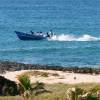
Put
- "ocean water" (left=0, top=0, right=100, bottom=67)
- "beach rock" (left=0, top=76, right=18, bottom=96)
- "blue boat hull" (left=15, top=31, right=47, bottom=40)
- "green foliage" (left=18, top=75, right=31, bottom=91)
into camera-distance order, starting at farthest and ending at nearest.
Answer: "blue boat hull" (left=15, top=31, right=47, bottom=40)
"ocean water" (left=0, top=0, right=100, bottom=67)
"beach rock" (left=0, top=76, right=18, bottom=96)
"green foliage" (left=18, top=75, right=31, bottom=91)

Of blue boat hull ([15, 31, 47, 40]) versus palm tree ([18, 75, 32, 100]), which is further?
blue boat hull ([15, 31, 47, 40])

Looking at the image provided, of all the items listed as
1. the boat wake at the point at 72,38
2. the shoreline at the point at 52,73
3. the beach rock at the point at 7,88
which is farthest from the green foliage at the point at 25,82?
the boat wake at the point at 72,38

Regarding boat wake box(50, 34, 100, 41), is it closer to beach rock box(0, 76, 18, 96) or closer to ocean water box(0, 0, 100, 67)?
ocean water box(0, 0, 100, 67)

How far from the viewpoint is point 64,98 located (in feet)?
103

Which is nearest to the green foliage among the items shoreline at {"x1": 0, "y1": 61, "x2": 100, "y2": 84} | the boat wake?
shoreline at {"x1": 0, "y1": 61, "x2": 100, "y2": 84}

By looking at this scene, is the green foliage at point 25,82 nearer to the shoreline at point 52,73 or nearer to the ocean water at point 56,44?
the shoreline at point 52,73

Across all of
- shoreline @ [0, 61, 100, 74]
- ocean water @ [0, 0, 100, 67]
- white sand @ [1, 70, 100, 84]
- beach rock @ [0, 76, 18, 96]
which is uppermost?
ocean water @ [0, 0, 100, 67]

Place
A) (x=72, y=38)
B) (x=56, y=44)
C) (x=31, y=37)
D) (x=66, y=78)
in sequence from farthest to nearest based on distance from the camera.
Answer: (x=72, y=38) → (x=31, y=37) → (x=56, y=44) → (x=66, y=78)

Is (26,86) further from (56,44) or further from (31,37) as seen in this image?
(31,37)

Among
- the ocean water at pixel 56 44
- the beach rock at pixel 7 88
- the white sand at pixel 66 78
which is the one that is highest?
the ocean water at pixel 56 44

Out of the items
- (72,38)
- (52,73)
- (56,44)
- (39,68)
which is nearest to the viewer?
(52,73)

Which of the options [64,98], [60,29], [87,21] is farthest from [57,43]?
[64,98]

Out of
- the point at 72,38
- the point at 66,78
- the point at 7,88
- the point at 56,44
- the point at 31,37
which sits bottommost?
the point at 7,88

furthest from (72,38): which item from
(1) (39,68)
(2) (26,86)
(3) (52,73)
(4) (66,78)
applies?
(2) (26,86)
